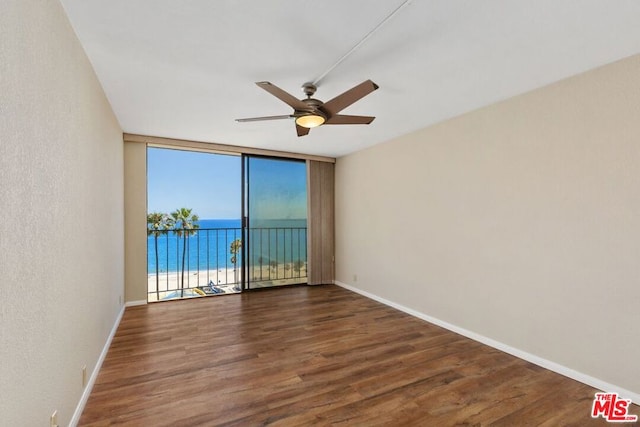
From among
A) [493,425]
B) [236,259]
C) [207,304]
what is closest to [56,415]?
[493,425]

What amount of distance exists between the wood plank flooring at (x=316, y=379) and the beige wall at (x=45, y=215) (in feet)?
1.52

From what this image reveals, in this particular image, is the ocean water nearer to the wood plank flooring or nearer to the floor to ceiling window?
the floor to ceiling window

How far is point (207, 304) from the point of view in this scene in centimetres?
432

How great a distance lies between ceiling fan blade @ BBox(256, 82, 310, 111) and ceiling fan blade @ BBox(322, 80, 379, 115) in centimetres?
18

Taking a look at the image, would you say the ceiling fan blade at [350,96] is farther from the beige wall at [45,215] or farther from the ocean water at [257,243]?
the ocean water at [257,243]

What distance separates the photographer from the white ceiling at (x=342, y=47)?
1.66m

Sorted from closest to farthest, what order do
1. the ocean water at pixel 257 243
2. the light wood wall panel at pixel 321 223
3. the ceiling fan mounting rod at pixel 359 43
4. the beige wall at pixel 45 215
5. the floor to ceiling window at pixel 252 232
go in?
the beige wall at pixel 45 215 < the ceiling fan mounting rod at pixel 359 43 < the floor to ceiling window at pixel 252 232 < the ocean water at pixel 257 243 < the light wood wall panel at pixel 321 223

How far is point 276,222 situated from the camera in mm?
5379

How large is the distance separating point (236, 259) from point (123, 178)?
254cm

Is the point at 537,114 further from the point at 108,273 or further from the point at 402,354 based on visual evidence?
the point at 108,273

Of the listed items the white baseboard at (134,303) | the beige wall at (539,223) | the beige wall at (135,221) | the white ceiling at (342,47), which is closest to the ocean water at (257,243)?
the beige wall at (135,221)

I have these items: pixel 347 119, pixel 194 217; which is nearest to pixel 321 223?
pixel 194 217

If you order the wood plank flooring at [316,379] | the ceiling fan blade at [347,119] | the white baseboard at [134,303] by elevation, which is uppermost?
the ceiling fan blade at [347,119]

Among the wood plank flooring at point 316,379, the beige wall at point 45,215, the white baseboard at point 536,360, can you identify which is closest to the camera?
the beige wall at point 45,215
